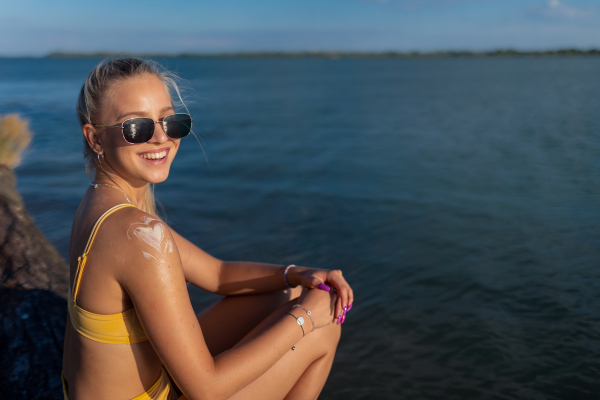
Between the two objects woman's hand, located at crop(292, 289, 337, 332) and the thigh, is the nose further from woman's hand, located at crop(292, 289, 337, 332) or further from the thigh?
the thigh

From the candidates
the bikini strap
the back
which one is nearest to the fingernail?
the back

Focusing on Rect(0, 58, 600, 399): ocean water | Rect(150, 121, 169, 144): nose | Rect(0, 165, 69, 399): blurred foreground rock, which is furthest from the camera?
Rect(0, 58, 600, 399): ocean water

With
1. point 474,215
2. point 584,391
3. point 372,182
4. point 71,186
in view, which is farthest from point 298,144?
point 584,391

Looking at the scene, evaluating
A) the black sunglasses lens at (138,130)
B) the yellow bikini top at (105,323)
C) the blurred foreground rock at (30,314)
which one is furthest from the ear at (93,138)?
the blurred foreground rock at (30,314)

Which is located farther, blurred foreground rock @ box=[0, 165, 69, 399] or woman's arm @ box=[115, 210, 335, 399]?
blurred foreground rock @ box=[0, 165, 69, 399]

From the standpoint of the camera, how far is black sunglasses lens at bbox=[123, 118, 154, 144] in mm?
1873

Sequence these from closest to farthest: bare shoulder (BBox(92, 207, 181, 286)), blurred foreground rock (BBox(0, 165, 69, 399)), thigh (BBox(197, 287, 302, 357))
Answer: bare shoulder (BBox(92, 207, 181, 286)) < blurred foreground rock (BBox(0, 165, 69, 399)) < thigh (BBox(197, 287, 302, 357))

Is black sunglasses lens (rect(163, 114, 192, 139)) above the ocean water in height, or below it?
above

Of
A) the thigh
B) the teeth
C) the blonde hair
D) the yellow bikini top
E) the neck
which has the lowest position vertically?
the thigh

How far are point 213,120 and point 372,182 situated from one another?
11081 millimetres

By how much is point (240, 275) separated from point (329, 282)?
56cm

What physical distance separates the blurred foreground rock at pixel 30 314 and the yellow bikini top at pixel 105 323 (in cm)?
104

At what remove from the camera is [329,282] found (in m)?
2.54

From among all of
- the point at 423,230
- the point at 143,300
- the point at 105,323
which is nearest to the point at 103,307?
the point at 105,323
